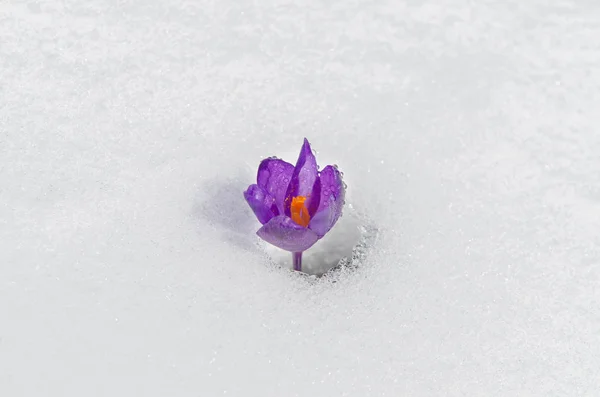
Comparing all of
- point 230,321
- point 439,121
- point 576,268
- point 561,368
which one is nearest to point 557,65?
point 439,121

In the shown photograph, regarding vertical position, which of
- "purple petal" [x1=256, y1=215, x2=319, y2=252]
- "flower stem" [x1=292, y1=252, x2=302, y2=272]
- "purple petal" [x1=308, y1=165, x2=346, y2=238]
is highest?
"purple petal" [x1=308, y1=165, x2=346, y2=238]

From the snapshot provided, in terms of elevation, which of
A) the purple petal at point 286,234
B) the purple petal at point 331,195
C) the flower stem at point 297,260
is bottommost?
the flower stem at point 297,260

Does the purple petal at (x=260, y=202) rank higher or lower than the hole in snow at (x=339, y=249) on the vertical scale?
higher

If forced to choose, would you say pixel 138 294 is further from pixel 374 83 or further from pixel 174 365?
pixel 374 83
